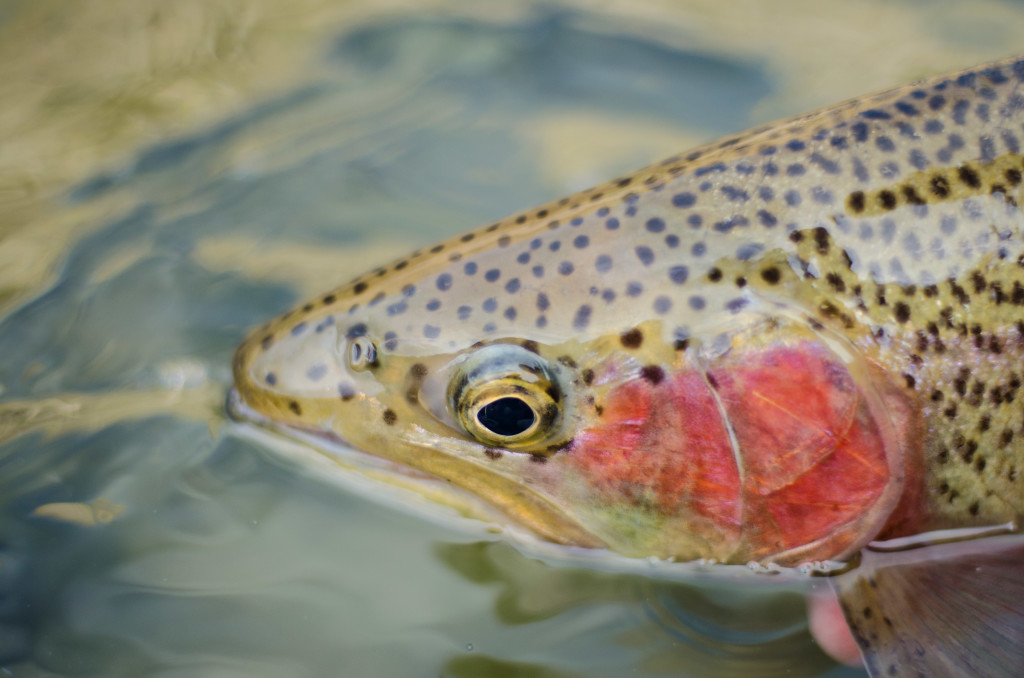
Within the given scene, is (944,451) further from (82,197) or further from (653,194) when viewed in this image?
(82,197)

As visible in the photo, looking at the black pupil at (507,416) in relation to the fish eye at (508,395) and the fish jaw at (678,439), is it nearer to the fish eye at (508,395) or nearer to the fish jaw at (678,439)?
the fish eye at (508,395)

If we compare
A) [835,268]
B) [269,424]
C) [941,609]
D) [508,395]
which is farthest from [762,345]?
→ [269,424]

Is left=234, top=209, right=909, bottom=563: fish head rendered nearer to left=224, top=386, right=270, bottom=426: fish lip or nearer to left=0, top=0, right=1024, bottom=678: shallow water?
left=0, top=0, right=1024, bottom=678: shallow water

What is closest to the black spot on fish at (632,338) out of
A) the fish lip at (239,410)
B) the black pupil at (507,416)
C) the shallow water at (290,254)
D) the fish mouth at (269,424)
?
the black pupil at (507,416)

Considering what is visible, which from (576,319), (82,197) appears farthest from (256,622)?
(82,197)

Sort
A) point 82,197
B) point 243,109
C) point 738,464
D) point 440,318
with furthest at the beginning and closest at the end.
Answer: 1. point 243,109
2. point 82,197
3. point 440,318
4. point 738,464

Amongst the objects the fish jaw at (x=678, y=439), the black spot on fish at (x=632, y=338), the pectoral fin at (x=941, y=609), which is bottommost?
the pectoral fin at (x=941, y=609)
